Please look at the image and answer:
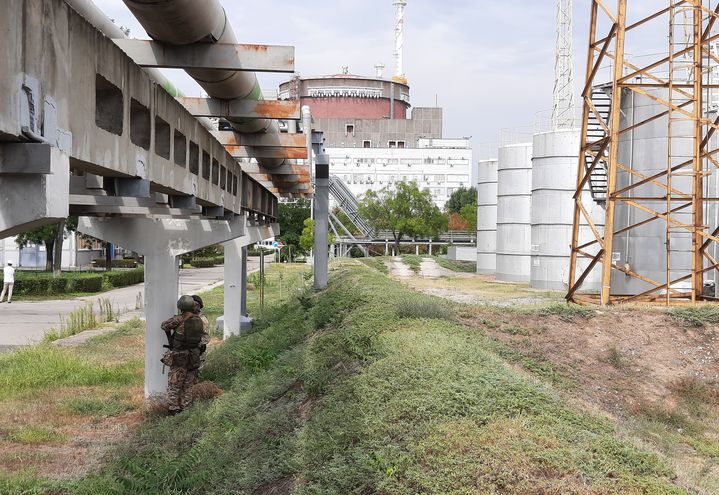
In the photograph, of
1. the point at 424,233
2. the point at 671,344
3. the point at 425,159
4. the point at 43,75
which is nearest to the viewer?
the point at 43,75

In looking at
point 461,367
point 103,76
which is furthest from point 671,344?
point 103,76

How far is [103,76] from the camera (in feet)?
18.9

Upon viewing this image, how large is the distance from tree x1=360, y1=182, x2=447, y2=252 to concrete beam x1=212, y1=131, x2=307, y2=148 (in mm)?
53027

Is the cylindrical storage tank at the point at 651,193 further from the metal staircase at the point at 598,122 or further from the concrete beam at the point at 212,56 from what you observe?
the concrete beam at the point at 212,56

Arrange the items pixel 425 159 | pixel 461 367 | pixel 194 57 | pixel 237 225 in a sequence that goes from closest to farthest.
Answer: pixel 194 57
pixel 461 367
pixel 237 225
pixel 425 159

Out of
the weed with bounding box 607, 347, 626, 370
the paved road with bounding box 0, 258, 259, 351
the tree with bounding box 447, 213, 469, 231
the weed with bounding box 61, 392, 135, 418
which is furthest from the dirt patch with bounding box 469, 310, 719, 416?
the tree with bounding box 447, 213, 469, 231

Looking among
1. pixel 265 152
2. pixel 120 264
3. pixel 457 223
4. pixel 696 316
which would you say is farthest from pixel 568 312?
pixel 457 223

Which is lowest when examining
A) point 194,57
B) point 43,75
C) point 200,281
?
point 200,281

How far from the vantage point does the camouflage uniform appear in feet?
37.4

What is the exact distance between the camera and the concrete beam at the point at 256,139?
1161 centimetres

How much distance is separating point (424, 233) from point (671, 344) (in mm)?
53357

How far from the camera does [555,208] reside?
34.3 meters

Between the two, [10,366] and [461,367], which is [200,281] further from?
[461,367]

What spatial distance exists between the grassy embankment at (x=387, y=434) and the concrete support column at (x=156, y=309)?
119cm
